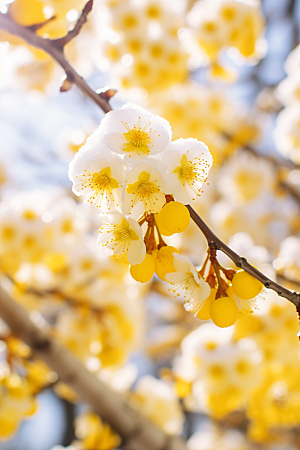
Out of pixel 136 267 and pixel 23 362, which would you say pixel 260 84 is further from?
pixel 136 267

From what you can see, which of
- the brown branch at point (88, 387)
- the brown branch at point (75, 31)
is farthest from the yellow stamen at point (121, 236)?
the brown branch at point (88, 387)

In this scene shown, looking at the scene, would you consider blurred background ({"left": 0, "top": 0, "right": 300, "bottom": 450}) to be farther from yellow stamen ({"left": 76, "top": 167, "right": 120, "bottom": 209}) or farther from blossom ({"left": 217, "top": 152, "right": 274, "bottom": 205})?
yellow stamen ({"left": 76, "top": 167, "right": 120, "bottom": 209})

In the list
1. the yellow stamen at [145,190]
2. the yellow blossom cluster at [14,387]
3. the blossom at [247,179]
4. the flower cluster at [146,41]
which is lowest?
the yellow stamen at [145,190]

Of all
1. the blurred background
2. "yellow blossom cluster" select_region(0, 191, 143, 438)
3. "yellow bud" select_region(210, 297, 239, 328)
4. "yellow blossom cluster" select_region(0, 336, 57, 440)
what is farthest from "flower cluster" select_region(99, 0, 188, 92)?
"yellow bud" select_region(210, 297, 239, 328)

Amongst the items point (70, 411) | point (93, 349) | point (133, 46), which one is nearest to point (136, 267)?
point (93, 349)

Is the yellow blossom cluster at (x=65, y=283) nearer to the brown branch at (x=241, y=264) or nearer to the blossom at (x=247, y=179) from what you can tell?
the brown branch at (x=241, y=264)

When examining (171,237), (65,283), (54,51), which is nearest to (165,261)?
(54,51)

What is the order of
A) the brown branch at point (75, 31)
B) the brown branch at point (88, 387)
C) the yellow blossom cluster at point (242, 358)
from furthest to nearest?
the yellow blossom cluster at point (242, 358) < the brown branch at point (88, 387) < the brown branch at point (75, 31)

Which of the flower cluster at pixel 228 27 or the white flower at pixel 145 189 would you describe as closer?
the white flower at pixel 145 189
